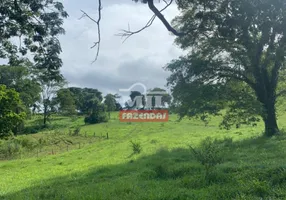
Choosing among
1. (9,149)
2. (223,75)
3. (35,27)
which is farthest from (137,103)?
(35,27)

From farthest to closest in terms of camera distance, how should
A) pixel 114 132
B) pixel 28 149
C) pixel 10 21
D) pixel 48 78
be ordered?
pixel 114 132, pixel 28 149, pixel 48 78, pixel 10 21

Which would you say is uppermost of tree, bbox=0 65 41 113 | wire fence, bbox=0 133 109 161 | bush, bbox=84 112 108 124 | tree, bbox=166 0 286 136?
tree, bbox=0 65 41 113

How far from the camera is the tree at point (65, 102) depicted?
6122 cm

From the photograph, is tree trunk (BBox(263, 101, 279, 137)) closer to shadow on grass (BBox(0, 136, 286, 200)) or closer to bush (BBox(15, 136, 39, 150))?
shadow on grass (BBox(0, 136, 286, 200))

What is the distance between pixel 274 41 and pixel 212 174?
987 cm

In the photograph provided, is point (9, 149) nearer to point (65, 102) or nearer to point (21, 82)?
point (21, 82)

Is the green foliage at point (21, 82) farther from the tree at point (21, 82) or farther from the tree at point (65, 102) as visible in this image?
the tree at point (65, 102)

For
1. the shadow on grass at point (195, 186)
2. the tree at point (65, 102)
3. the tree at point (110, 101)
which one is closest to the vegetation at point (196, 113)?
the shadow on grass at point (195, 186)

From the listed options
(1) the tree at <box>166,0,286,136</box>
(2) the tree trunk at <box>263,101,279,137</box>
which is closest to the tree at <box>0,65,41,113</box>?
(1) the tree at <box>166,0,286,136</box>

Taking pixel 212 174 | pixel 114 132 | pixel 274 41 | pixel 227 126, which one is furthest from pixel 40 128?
pixel 212 174

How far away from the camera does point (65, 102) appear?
62.4m

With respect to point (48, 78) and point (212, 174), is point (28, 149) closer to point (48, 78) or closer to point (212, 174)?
point (48, 78)

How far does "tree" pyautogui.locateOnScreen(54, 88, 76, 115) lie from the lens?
6122 centimetres

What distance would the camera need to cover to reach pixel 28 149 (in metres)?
35.1
